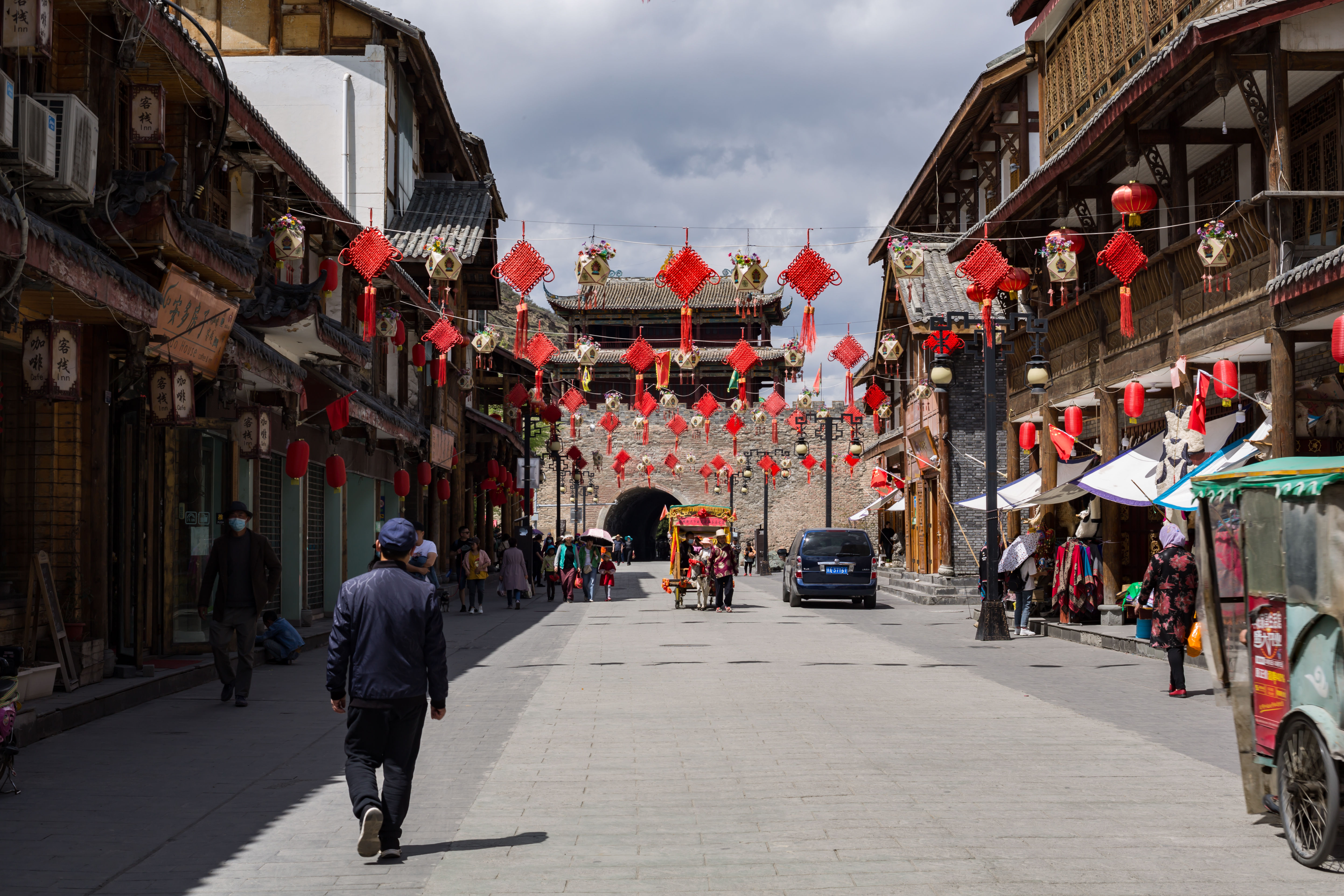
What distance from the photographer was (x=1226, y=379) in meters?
15.7

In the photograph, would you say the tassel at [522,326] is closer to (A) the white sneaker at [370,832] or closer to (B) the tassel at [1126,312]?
(B) the tassel at [1126,312]

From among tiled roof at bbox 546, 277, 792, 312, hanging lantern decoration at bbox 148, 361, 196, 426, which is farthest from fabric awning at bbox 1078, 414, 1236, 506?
tiled roof at bbox 546, 277, 792, 312

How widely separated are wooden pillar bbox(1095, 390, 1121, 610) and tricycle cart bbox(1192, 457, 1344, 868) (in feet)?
42.9

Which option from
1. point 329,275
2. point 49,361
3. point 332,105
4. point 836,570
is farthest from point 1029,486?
point 49,361

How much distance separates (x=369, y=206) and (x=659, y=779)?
22.1 m

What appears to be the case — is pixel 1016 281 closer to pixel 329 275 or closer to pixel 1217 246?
pixel 1217 246

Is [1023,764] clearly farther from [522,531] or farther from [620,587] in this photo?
[620,587]

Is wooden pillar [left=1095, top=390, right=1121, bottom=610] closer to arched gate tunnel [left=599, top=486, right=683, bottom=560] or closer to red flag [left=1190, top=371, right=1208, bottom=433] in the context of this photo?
red flag [left=1190, top=371, right=1208, bottom=433]

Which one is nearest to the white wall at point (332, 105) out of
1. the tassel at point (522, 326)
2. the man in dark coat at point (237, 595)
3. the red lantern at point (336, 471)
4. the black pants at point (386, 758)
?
the tassel at point (522, 326)

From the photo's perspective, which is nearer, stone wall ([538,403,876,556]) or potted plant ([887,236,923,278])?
potted plant ([887,236,923,278])

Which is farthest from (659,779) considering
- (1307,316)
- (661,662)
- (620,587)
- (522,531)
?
(620,587)

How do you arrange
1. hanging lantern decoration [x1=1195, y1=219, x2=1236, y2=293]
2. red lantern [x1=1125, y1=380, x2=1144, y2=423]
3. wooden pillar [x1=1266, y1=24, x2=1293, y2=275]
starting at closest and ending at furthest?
wooden pillar [x1=1266, y1=24, x2=1293, y2=275] < hanging lantern decoration [x1=1195, y1=219, x2=1236, y2=293] < red lantern [x1=1125, y1=380, x2=1144, y2=423]

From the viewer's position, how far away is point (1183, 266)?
1734 cm

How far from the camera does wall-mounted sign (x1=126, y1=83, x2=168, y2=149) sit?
12.7m
